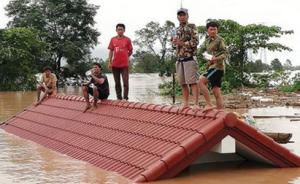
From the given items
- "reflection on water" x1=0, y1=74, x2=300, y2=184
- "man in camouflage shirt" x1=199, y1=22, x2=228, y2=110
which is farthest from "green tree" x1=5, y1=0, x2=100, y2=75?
"man in camouflage shirt" x1=199, y1=22, x2=228, y2=110

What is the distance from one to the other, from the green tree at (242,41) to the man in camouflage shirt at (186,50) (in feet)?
66.0

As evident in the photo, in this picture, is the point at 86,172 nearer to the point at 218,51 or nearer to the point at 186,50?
the point at 186,50

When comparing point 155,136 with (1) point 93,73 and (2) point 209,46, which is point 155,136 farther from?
(1) point 93,73

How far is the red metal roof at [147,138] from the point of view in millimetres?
7363

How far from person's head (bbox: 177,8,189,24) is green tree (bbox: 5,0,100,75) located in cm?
3675

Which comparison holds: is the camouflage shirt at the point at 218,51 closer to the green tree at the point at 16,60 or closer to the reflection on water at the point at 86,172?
the reflection on water at the point at 86,172

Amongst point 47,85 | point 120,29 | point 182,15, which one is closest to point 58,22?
point 47,85

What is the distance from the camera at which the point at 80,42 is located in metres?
46.6

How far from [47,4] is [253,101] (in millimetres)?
27729

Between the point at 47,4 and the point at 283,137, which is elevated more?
the point at 47,4

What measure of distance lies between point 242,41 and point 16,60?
15.8 m

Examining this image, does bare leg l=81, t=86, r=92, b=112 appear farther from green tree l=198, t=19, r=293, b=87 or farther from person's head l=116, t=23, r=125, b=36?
green tree l=198, t=19, r=293, b=87

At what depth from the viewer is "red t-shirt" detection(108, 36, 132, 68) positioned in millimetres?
11750

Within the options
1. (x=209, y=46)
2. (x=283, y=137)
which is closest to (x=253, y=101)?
(x=283, y=137)
